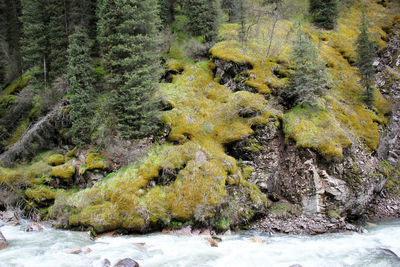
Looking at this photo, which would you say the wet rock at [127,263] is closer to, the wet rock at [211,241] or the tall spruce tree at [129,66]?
the wet rock at [211,241]

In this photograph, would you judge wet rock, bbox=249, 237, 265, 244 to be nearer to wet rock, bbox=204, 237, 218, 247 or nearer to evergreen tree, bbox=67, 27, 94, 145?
wet rock, bbox=204, 237, 218, 247

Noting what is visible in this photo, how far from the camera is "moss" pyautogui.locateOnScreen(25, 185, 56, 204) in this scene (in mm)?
13522

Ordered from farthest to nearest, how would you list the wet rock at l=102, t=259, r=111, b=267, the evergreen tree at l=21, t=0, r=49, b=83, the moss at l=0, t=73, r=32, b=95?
the moss at l=0, t=73, r=32, b=95
the evergreen tree at l=21, t=0, r=49, b=83
the wet rock at l=102, t=259, r=111, b=267

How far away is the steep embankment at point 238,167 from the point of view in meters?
11.6

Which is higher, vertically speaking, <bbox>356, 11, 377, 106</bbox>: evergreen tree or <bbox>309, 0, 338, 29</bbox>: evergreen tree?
<bbox>309, 0, 338, 29</bbox>: evergreen tree

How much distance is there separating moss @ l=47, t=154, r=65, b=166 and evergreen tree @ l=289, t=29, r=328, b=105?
54.9 ft

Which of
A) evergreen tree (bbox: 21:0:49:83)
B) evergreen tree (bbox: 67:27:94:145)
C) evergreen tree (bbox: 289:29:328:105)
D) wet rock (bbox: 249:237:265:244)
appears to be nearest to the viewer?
wet rock (bbox: 249:237:265:244)

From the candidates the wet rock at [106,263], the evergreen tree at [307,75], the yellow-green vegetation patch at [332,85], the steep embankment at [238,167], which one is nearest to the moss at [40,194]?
the steep embankment at [238,167]

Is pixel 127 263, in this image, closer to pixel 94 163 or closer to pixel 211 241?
pixel 211 241

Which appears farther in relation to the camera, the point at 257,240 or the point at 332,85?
the point at 332,85

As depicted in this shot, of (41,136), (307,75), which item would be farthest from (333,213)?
(41,136)

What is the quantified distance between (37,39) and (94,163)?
52.1 ft

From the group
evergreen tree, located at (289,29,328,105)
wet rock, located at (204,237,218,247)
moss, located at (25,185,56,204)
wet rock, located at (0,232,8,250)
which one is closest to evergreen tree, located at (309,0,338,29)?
evergreen tree, located at (289,29,328,105)

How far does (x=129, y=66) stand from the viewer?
48.9ft
